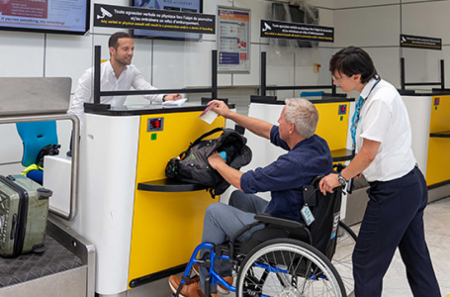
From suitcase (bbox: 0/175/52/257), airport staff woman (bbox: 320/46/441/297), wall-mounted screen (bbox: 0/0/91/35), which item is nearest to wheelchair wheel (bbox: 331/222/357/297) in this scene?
airport staff woman (bbox: 320/46/441/297)

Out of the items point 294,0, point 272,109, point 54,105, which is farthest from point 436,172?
point 54,105

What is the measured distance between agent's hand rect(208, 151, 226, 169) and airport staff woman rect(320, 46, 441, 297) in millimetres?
515

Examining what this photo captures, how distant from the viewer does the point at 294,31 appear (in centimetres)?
367

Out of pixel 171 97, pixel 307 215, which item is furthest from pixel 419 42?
pixel 307 215

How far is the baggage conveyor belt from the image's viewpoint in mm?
2252

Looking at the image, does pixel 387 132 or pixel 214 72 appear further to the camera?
pixel 214 72

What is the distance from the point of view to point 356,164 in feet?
6.90

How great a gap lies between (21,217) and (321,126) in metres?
2.02

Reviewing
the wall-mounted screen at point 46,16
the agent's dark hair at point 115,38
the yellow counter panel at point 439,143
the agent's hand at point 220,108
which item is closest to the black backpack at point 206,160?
the agent's hand at point 220,108

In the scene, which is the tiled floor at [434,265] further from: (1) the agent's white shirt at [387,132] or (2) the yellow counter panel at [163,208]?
(1) the agent's white shirt at [387,132]

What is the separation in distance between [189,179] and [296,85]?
1.60 m

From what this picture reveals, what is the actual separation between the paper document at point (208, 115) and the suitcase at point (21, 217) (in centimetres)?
84

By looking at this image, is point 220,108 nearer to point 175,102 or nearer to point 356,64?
point 175,102

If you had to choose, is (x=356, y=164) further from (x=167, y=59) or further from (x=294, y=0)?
(x=294, y=0)
